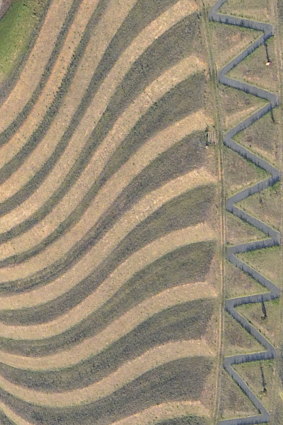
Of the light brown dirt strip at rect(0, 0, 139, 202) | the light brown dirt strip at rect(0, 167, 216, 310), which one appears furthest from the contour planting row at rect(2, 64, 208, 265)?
the light brown dirt strip at rect(0, 167, 216, 310)

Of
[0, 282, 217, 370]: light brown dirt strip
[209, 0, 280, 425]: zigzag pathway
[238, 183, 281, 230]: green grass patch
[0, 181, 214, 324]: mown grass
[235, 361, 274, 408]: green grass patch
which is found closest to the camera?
[209, 0, 280, 425]: zigzag pathway

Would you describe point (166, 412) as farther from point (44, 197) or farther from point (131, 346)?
point (44, 197)

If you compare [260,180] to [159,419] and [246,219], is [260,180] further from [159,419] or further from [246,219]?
[159,419]

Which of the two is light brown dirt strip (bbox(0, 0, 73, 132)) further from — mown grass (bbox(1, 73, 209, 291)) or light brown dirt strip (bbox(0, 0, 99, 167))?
mown grass (bbox(1, 73, 209, 291))

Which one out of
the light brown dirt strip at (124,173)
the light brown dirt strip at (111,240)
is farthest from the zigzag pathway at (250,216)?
the light brown dirt strip at (111,240)

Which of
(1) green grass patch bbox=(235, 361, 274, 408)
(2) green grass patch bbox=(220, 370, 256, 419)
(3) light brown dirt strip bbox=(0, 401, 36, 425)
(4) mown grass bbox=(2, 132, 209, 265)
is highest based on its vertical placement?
(4) mown grass bbox=(2, 132, 209, 265)

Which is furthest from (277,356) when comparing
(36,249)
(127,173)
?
(36,249)
